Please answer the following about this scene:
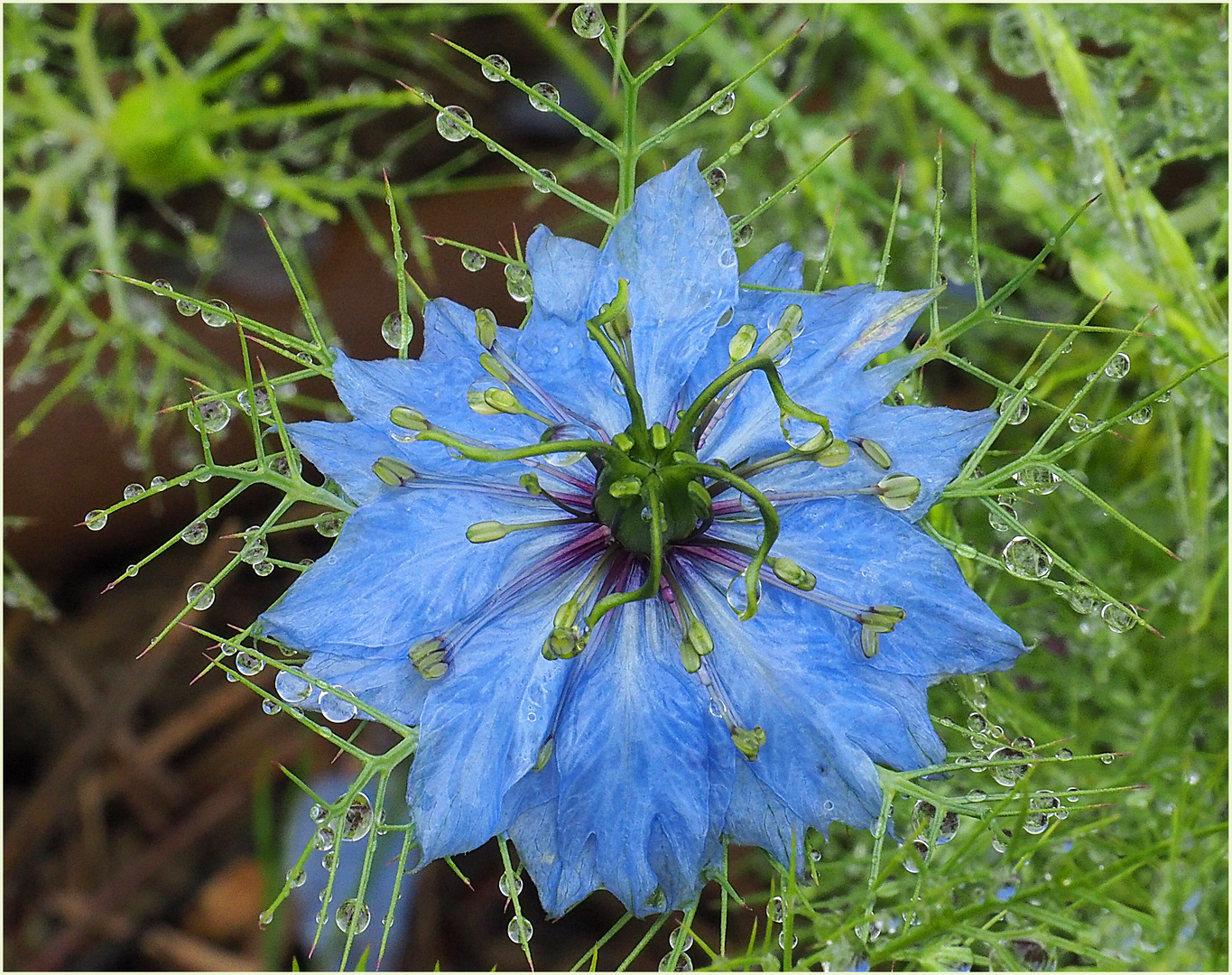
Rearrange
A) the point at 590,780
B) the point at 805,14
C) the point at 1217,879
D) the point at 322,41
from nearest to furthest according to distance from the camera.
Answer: the point at 590,780 < the point at 1217,879 < the point at 805,14 < the point at 322,41

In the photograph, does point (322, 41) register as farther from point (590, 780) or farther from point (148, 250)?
point (590, 780)

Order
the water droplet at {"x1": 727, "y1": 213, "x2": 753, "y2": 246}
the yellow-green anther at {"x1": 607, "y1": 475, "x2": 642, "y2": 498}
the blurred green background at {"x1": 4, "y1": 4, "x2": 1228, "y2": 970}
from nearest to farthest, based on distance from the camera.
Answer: the yellow-green anther at {"x1": 607, "y1": 475, "x2": 642, "y2": 498} → the water droplet at {"x1": 727, "y1": 213, "x2": 753, "y2": 246} → the blurred green background at {"x1": 4, "y1": 4, "x2": 1228, "y2": 970}

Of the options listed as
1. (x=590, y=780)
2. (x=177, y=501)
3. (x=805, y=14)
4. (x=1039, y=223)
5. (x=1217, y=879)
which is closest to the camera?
(x=590, y=780)

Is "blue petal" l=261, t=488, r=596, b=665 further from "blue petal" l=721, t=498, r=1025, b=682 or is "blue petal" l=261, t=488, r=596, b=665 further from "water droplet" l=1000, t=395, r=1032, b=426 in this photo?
"water droplet" l=1000, t=395, r=1032, b=426

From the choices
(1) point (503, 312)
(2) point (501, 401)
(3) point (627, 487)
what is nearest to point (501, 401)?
(2) point (501, 401)

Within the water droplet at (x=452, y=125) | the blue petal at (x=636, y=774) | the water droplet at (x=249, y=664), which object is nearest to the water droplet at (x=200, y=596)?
the water droplet at (x=249, y=664)

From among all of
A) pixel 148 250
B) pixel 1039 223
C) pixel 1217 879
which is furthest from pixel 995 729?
pixel 148 250

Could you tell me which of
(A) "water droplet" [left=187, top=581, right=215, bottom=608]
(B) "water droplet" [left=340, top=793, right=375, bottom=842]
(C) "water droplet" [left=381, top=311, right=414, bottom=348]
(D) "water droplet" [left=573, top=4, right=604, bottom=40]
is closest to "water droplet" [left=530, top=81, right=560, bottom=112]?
(D) "water droplet" [left=573, top=4, right=604, bottom=40]
